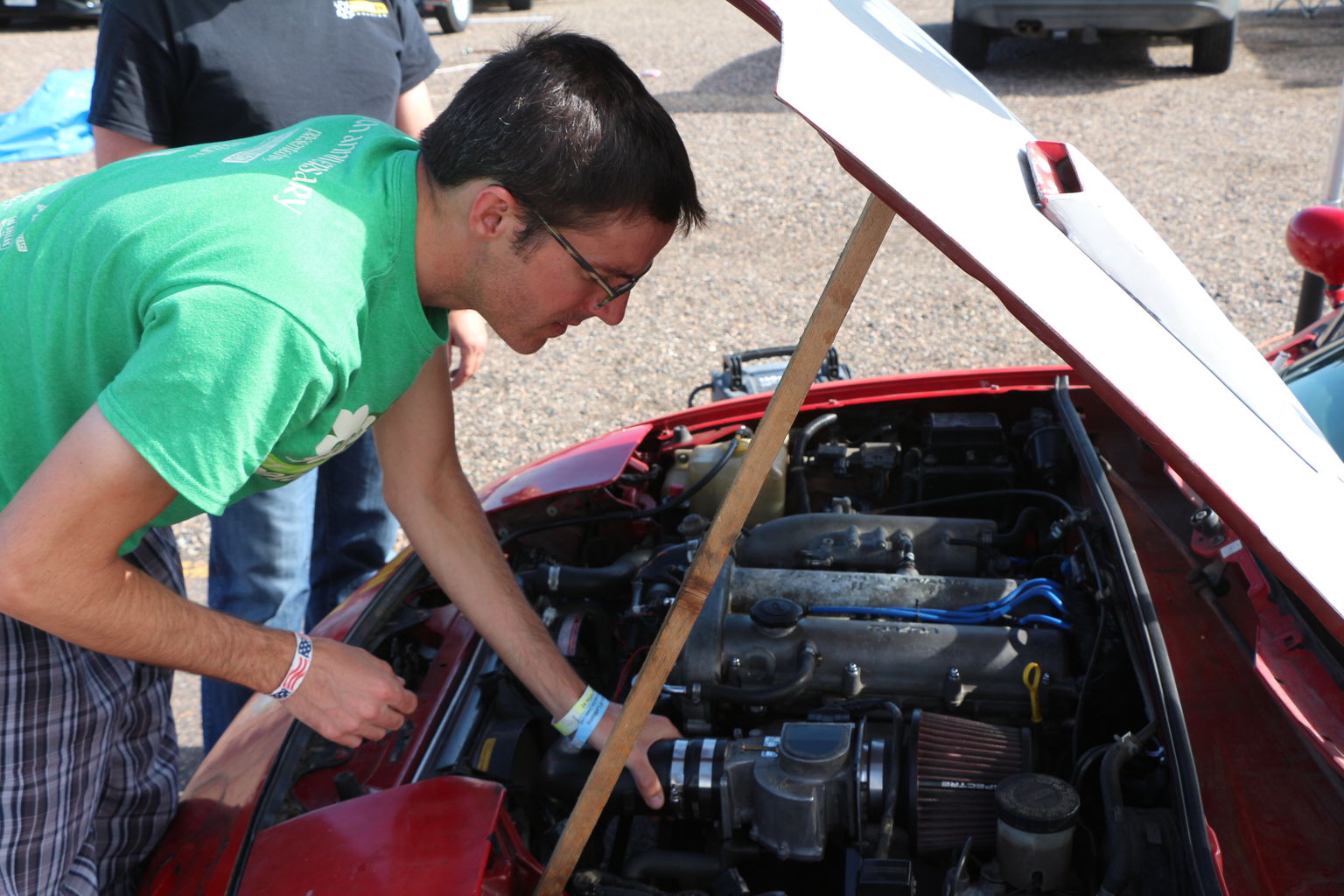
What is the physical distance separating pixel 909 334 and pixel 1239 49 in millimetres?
7123

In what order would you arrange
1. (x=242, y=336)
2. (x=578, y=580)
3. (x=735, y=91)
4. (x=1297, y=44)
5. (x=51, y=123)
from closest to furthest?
(x=242, y=336), (x=578, y=580), (x=51, y=123), (x=735, y=91), (x=1297, y=44)

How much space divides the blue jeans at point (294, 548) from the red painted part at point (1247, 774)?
6.12ft

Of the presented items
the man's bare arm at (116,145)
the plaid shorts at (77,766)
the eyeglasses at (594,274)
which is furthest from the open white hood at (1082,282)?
the man's bare arm at (116,145)

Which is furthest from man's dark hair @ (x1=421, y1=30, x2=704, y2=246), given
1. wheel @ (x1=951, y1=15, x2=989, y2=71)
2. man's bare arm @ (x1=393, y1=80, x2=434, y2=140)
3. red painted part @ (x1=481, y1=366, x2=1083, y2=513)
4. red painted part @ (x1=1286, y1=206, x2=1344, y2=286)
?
wheel @ (x1=951, y1=15, x2=989, y2=71)

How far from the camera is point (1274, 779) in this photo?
63.3 inches

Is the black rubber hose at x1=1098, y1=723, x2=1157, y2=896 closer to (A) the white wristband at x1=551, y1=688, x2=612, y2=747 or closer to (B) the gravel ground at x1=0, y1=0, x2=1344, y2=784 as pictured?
(A) the white wristband at x1=551, y1=688, x2=612, y2=747

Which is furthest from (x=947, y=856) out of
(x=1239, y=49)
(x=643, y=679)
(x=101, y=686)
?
(x=1239, y=49)

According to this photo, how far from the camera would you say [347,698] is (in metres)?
1.74

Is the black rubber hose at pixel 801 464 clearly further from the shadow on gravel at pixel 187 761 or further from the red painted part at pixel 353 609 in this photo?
the shadow on gravel at pixel 187 761

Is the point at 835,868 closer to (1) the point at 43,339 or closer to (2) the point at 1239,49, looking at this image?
(1) the point at 43,339

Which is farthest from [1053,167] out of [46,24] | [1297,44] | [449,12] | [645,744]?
[46,24]

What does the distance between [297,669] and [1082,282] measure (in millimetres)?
1266

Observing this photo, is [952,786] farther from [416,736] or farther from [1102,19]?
[1102,19]

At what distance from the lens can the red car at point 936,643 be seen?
1.18 meters
